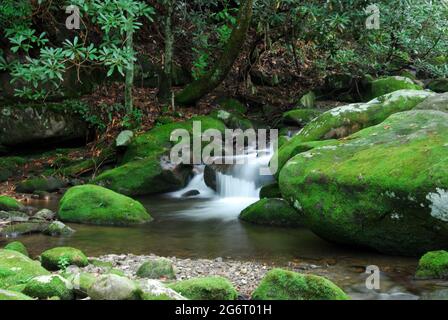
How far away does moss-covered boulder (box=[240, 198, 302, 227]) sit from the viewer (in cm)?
907

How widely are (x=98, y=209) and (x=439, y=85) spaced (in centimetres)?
1090

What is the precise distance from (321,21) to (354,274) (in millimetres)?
8744

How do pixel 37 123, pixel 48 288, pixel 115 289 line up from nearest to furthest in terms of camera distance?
pixel 115 289 → pixel 48 288 → pixel 37 123

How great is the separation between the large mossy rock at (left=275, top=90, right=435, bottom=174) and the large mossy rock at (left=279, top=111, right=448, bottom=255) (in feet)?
6.06

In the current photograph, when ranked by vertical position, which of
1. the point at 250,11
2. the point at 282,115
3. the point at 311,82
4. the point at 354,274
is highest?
the point at 250,11

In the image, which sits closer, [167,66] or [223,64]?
[223,64]

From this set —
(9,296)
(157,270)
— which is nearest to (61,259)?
(157,270)

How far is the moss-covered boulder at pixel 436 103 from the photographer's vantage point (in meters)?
9.12

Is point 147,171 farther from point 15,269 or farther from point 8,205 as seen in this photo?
point 15,269

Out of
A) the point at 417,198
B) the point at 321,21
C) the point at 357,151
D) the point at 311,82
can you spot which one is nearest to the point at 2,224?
the point at 357,151

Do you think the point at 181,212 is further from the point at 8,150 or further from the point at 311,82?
the point at 311,82

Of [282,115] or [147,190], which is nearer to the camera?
[147,190]

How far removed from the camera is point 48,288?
4.82 metres

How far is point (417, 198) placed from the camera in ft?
21.4
